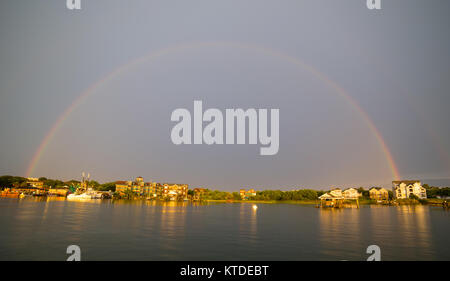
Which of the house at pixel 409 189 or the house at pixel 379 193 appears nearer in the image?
the house at pixel 409 189

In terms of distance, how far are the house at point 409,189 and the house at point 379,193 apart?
764 cm

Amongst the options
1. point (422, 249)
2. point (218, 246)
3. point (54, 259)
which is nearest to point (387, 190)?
point (422, 249)

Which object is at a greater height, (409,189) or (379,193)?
(409,189)

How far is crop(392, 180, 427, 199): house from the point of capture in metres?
163

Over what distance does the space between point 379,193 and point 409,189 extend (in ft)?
55.9

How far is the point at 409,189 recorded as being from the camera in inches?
6506

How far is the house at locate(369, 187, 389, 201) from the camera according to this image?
16944 cm

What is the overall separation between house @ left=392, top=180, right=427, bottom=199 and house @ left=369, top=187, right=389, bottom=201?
7.64 metres

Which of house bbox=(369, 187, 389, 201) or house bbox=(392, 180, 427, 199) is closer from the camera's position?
house bbox=(392, 180, 427, 199)

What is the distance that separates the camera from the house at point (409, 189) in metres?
163

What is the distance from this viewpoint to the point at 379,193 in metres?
172

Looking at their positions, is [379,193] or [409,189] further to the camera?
[379,193]

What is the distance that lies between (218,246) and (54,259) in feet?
49.7
